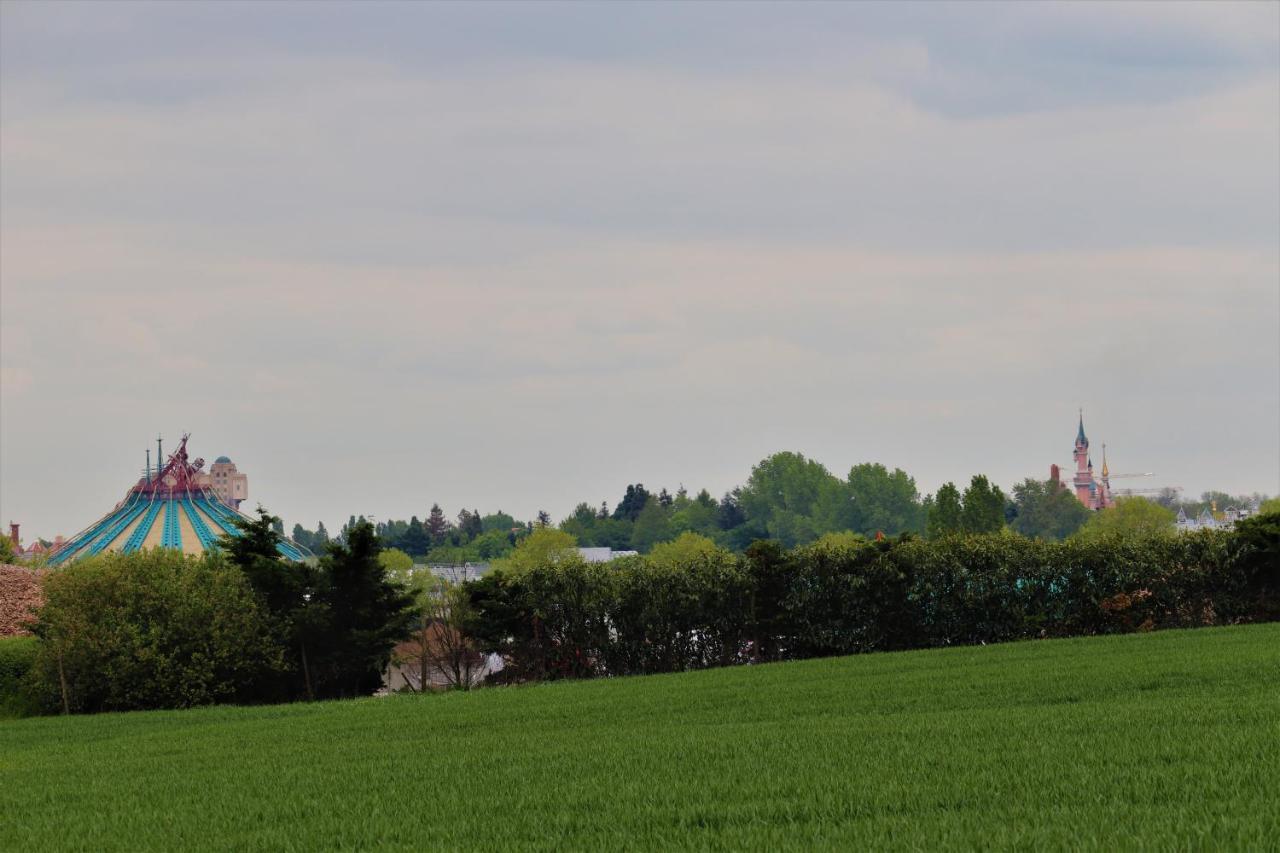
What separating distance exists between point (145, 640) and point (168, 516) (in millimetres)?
51000

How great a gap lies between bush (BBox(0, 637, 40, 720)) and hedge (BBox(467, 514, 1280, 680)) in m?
11.2

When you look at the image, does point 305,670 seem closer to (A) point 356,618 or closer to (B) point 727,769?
(A) point 356,618

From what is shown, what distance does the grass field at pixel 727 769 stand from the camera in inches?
467

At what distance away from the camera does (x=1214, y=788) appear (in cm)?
1229

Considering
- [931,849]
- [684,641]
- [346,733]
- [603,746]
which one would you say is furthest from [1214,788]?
[684,641]

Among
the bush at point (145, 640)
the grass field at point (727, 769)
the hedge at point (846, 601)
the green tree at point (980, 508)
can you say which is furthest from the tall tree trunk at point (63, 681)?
the green tree at point (980, 508)

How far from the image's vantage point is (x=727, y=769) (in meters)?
15.7

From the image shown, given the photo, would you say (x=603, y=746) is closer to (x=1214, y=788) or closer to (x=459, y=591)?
(x=1214, y=788)

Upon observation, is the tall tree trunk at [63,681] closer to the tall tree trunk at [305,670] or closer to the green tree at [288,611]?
the green tree at [288,611]

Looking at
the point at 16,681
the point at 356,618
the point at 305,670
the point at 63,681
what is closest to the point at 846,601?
the point at 356,618

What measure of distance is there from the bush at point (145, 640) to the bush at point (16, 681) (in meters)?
0.74

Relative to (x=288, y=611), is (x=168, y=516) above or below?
above

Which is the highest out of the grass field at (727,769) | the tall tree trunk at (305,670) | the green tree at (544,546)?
the green tree at (544,546)

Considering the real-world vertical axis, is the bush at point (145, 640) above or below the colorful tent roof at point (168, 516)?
below
